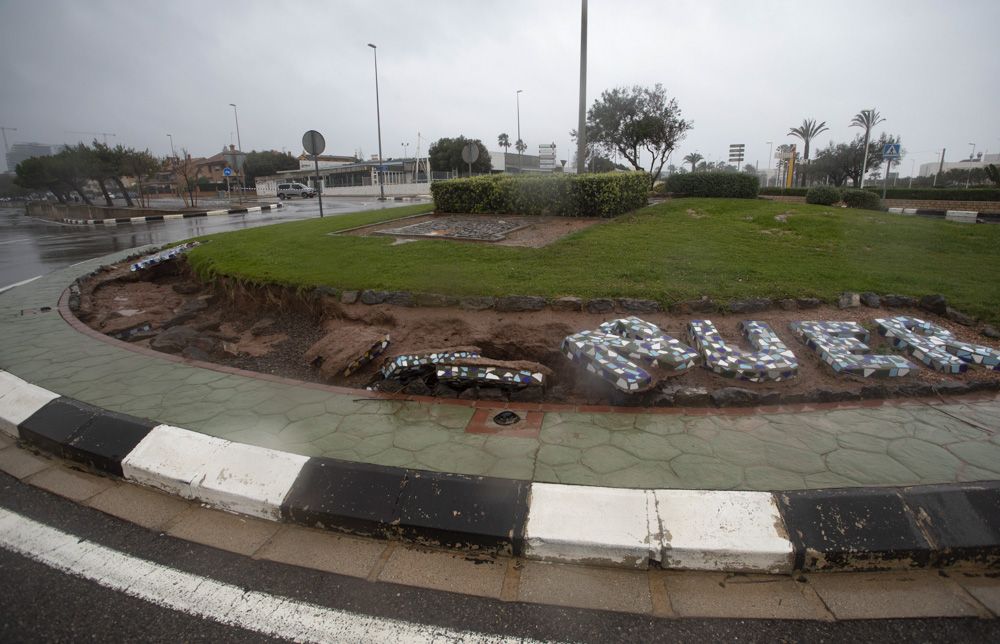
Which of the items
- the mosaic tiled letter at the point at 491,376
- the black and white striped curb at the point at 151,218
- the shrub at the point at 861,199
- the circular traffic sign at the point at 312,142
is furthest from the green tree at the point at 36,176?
the shrub at the point at 861,199

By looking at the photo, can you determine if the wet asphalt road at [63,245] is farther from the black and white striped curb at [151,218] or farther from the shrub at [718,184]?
the shrub at [718,184]

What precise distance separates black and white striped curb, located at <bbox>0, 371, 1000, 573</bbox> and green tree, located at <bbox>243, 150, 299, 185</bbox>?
7535cm

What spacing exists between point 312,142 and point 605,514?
13.7 metres

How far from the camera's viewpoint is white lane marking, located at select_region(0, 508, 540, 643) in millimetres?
2031

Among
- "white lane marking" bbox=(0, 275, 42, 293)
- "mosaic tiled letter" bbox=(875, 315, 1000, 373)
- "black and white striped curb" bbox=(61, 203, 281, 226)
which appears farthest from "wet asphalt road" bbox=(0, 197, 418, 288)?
"mosaic tiled letter" bbox=(875, 315, 1000, 373)

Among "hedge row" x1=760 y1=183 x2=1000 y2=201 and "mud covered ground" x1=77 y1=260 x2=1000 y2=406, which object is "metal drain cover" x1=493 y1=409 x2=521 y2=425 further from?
"hedge row" x1=760 y1=183 x2=1000 y2=201

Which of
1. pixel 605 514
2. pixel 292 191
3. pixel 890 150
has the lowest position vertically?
pixel 605 514

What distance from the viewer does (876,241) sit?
941 cm

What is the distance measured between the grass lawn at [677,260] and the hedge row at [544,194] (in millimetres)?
762

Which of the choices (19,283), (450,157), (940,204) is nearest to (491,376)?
(19,283)

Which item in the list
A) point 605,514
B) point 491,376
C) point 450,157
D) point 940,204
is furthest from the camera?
point 450,157

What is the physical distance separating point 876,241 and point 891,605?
30.7 ft

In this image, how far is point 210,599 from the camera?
222 centimetres

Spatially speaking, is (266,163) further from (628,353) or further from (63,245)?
(628,353)
